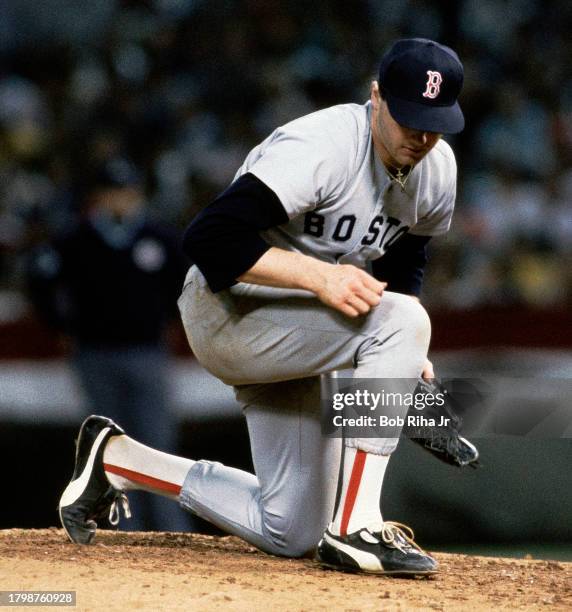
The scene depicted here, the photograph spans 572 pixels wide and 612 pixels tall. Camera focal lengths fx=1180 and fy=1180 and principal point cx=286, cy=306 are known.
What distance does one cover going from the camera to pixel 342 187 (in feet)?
10.6

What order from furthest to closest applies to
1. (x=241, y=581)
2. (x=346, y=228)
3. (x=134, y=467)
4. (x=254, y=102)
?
1. (x=254, y=102)
2. (x=134, y=467)
3. (x=346, y=228)
4. (x=241, y=581)

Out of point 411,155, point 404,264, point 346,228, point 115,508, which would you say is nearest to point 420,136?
point 411,155

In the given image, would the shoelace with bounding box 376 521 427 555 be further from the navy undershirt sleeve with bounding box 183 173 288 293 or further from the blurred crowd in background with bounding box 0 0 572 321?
the blurred crowd in background with bounding box 0 0 572 321

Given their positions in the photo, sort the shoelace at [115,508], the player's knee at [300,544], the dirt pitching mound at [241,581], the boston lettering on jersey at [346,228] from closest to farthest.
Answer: the dirt pitching mound at [241,581] < the boston lettering on jersey at [346,228] < the player's knee at [300,544] < the shoelace at [115,508]

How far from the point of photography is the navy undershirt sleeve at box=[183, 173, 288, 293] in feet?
10.2

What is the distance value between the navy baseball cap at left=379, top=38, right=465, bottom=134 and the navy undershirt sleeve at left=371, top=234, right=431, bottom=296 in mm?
615

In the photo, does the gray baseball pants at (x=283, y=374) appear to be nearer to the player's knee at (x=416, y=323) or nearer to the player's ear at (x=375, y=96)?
the player's knee at (x=416, y=323)

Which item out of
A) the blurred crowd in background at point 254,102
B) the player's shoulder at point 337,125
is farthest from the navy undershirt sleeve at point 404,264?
the blurred crowd in background at point 254,102

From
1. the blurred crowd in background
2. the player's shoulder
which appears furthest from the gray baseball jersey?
the blurred crowd in background

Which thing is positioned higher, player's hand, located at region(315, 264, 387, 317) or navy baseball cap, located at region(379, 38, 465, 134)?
navy baseball cap, located at region(379, 38, 465, 134)

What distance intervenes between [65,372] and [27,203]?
2.07m

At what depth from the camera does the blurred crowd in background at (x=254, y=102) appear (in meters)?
8.27

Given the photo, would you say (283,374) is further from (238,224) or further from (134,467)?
(134,467)

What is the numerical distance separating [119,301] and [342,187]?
257 centimetres
